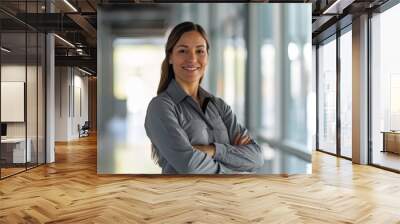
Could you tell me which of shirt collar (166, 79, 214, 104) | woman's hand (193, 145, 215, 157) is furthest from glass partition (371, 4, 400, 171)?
woman's hand (193, 145, 215, 157)

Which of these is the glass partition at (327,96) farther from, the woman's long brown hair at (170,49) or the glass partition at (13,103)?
the glass partition at (13,103)

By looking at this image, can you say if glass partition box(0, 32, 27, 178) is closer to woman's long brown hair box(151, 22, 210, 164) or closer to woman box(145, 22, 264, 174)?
woman box(145, 22, 264, 174)

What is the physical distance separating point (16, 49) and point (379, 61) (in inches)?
273

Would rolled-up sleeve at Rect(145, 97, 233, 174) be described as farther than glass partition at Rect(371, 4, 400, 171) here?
No

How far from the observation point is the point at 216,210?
4547mm

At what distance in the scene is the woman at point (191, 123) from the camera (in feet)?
→ 18.3

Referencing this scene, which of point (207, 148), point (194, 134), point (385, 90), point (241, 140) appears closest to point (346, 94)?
point (385, 90)

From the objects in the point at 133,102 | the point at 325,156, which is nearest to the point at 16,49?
the point at 133,102

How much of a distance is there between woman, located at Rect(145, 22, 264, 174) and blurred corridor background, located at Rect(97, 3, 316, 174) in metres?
0.28

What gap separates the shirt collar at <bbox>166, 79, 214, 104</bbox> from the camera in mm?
5786

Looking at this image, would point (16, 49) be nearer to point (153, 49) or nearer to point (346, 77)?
point (153, 49)

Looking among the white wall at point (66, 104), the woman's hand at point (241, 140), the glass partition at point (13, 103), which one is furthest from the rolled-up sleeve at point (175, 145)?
the white wall at point (66, 104)

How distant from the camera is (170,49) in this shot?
20.2ft

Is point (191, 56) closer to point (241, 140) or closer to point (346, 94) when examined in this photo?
point (241, 140)
